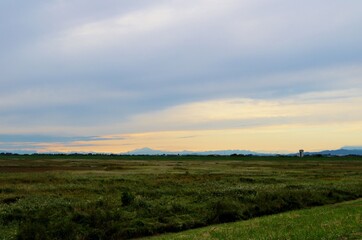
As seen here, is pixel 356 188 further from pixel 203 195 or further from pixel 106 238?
pixel 106 238

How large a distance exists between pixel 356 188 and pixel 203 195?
1658 cm

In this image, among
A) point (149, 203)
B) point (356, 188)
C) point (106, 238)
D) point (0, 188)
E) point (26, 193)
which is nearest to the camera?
point (106, 238)

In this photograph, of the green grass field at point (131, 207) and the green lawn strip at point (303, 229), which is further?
the green grass field at point (131, 207)

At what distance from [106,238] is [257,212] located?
12376mm

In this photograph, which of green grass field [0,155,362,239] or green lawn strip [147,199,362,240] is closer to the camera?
green lawn strip [147,199,362,240]

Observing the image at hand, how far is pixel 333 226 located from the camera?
20.2m

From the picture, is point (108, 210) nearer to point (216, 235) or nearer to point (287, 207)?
point (216, 235)

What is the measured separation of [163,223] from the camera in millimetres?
25812

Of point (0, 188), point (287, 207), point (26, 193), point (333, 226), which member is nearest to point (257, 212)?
point (287, 207)

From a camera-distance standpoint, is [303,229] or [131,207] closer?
[303,229]

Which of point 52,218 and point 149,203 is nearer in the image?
point 52,218

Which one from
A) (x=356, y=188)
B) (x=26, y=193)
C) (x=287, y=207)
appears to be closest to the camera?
(x=287, y=207)

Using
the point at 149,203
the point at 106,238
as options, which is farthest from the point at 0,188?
the point at 106,238

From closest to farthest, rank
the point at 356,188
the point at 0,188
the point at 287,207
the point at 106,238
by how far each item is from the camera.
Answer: the point at 106,238 < the point at 287,207 < the point at 0,188 < the point at 356,188
